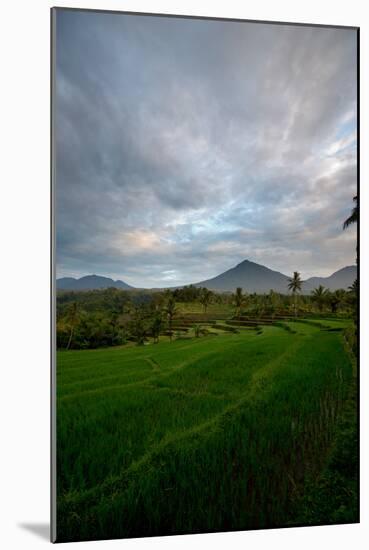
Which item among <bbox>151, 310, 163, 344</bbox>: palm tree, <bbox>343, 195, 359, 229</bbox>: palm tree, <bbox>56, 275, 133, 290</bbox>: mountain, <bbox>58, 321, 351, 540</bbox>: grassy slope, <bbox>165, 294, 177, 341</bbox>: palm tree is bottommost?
<bbox>58, 321, 351, 540</bbox>: grassy slope

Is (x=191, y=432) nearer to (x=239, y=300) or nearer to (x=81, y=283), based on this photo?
(x=239, y=300)

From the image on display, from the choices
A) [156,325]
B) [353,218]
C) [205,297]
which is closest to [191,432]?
[156,325]

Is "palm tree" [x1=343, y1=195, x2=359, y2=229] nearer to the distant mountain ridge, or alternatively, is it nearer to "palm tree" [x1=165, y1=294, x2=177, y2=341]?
the distant mountain ridge

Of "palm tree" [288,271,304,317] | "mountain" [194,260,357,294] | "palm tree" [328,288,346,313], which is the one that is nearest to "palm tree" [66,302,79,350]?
"mountain" [194,260,357,294]

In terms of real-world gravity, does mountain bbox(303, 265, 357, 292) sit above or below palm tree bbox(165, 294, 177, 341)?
above

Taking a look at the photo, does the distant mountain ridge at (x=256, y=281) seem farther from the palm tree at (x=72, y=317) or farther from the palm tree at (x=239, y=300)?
the palm tree at (x=72, y=317)

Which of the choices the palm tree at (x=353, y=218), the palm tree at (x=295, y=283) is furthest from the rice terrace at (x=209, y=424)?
the palm tree at (x=353, y=218)

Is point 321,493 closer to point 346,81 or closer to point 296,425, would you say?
point 296,425

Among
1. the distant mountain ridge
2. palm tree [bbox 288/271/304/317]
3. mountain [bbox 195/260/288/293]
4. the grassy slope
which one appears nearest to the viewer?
the grassy slope

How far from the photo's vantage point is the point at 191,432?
9.65 feet

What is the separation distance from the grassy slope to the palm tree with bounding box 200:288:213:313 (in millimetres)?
250

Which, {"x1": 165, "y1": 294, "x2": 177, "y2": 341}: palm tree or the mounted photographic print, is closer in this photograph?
the mounted photographic print

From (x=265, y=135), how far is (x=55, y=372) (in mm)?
2078

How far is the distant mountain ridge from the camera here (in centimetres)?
298
